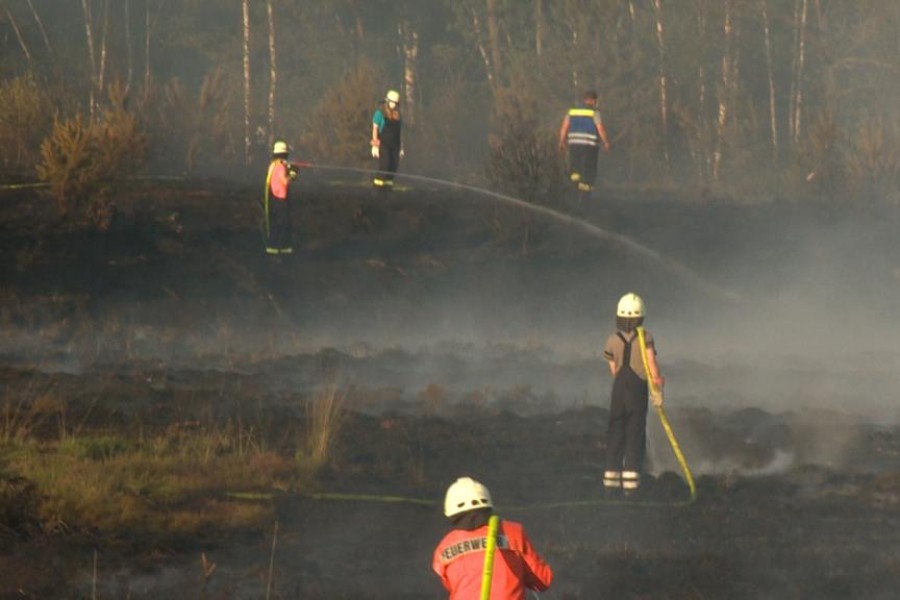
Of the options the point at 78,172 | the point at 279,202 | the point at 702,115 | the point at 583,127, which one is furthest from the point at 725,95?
the point at 78,172

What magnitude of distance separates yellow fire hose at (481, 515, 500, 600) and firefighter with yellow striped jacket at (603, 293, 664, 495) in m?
6.87

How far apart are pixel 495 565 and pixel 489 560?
17 centimetres

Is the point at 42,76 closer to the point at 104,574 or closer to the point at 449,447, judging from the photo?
the point at 449,447

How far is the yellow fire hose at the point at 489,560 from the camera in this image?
7.21m

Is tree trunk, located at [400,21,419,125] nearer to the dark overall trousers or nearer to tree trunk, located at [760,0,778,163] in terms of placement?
tree trunk, located at [760,0,778,163]

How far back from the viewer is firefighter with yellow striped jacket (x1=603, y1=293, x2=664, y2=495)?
14.2 m

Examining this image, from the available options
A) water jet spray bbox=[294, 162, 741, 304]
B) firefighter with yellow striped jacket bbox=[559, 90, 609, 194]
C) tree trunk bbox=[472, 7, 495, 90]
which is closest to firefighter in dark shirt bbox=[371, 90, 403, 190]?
water jet spray bbox=[294, 162, 741, 304]

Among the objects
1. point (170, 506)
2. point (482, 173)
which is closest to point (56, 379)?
point (170, 506)

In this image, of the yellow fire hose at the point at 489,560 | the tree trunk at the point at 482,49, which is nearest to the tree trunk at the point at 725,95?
the tree trunk at the point at 482,49

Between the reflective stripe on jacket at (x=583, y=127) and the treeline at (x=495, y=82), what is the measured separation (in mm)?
1431

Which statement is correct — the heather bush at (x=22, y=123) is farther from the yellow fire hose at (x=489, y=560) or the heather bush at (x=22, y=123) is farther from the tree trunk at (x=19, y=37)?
the yellow fire hose at (x=489, y=560)

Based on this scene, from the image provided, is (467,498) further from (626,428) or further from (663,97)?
(663,97)

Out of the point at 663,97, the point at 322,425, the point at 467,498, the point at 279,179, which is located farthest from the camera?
the point at 663,97

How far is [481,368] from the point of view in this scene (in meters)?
22.3
